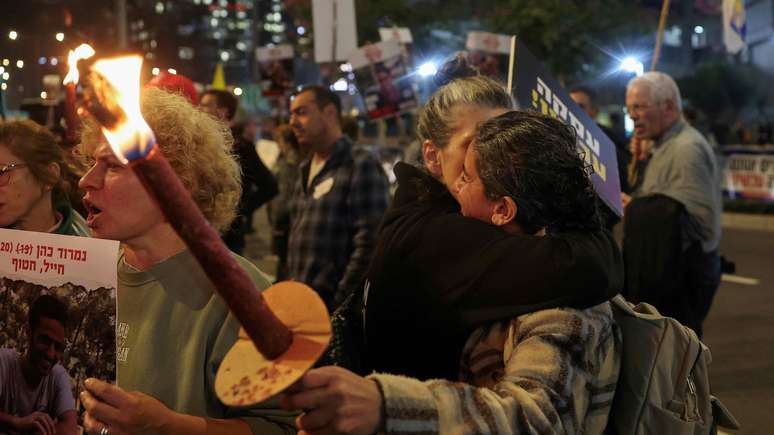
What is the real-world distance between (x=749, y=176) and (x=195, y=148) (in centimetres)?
1734

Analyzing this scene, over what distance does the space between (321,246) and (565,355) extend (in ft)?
12.2

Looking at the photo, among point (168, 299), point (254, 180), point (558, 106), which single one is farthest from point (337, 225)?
point (168, 299)

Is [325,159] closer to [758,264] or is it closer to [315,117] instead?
[315,117]

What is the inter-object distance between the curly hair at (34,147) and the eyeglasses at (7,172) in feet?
0.09

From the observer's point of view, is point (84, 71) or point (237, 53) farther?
point (237, 53)

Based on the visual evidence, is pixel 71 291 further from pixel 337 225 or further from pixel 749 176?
pixel 749 176

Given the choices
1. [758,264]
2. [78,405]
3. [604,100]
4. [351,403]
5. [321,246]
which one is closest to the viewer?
[351,403]

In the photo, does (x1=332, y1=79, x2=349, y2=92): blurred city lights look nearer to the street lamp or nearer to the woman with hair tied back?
the street lamp

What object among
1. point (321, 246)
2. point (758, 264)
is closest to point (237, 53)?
point (758, 264)

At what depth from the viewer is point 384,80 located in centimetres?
1121

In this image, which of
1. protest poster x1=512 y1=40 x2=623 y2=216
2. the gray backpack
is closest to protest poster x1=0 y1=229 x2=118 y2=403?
the gray backpack

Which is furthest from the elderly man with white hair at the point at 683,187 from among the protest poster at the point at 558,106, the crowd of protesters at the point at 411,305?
the crowd of protesters at the point at 411,305

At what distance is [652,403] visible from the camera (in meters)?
2.04

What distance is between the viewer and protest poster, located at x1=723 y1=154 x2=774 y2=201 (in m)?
17.6
